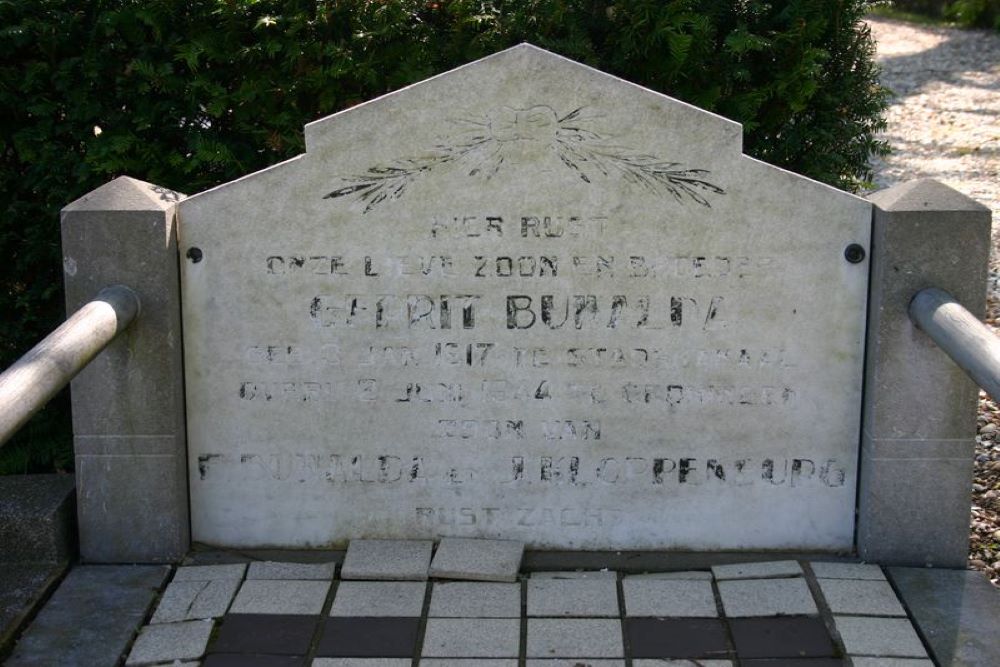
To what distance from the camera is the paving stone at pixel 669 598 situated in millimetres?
3930

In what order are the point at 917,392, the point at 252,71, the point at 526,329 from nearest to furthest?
the point at 917,392, the point at 526,329, the point at 252,71

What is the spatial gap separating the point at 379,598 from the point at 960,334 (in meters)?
1.97

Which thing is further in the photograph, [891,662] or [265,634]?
[265,634]

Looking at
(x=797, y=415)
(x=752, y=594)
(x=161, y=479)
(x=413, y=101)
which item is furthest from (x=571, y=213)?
(x=161, y=479)

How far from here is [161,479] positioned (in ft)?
14.0

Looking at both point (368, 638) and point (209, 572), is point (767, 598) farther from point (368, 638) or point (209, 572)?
point (209, 572)

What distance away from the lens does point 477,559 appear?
4.23 meters

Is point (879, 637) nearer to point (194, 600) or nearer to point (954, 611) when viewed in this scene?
point (954, 611)

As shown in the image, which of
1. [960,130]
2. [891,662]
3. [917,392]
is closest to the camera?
[891,662]

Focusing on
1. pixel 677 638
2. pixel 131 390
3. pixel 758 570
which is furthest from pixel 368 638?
pixel 758 570

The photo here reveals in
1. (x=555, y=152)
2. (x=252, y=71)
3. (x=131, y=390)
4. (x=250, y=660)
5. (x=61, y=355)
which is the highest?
(x=252, y=71)

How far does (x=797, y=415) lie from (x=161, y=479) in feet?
7.13

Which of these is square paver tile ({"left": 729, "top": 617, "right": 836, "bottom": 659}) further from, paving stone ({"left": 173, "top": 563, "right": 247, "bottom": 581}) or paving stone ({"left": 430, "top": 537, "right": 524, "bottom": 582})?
paving stone ({"left": 173, "top": 563, "right": 247, "bottom": 581})

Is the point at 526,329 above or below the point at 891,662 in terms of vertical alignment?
above
